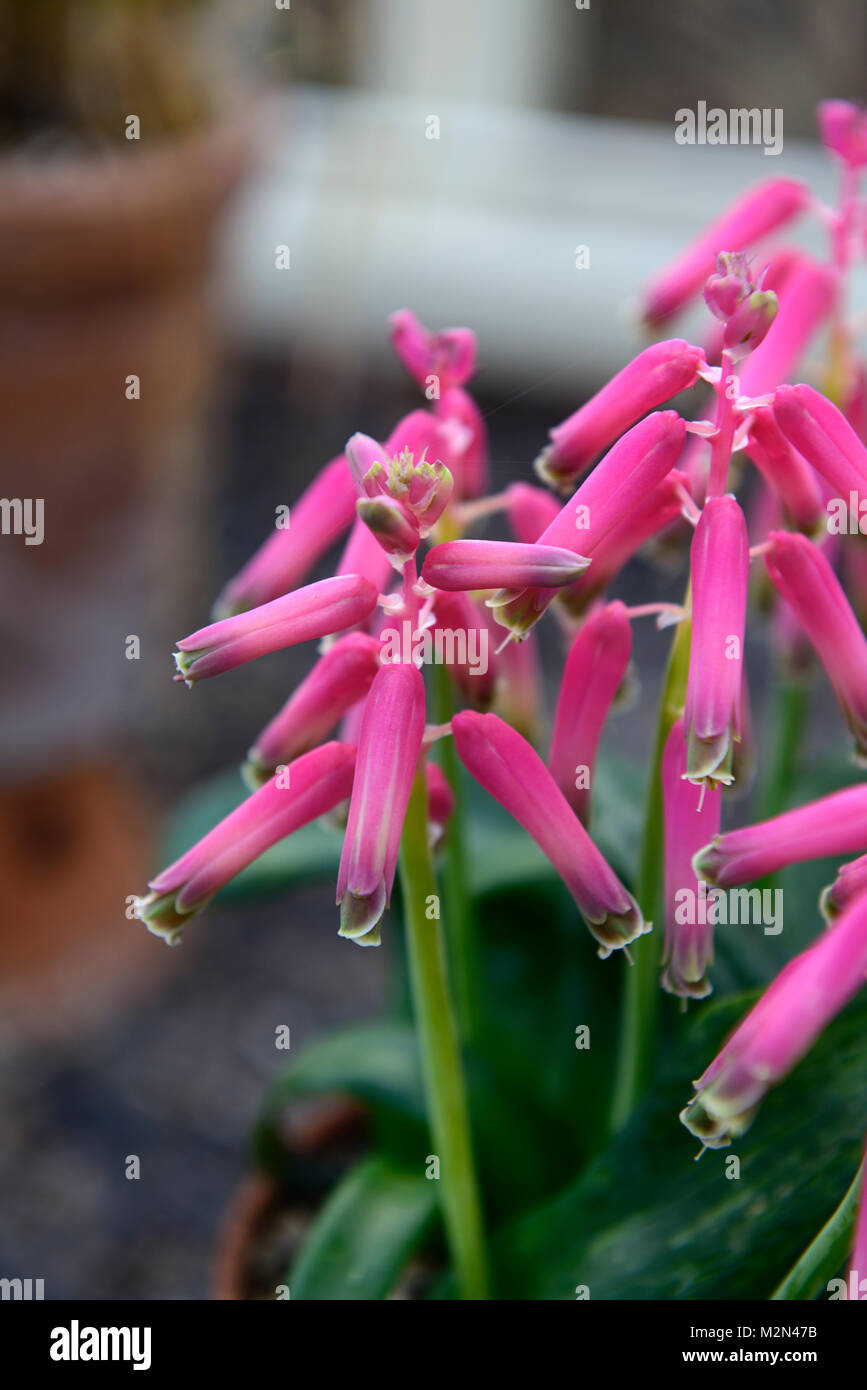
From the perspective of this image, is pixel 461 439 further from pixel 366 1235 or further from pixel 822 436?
pixel 366 1235

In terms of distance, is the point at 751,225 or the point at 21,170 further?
the point at 21,170

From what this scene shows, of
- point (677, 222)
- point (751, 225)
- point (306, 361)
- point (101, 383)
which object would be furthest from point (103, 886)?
point (677, 222)

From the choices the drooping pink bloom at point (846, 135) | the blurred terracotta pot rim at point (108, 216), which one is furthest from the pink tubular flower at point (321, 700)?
the blurred terracotta pot rim at point (108, 216)

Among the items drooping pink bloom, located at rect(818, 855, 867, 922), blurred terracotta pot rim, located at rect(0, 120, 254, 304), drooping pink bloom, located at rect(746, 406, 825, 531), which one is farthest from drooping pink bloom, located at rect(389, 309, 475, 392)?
blurred terracotta pot rim, located at rect(0, 120, 254, 304)

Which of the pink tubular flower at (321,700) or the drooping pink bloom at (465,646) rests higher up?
the drooping pink bloom at (465,646)

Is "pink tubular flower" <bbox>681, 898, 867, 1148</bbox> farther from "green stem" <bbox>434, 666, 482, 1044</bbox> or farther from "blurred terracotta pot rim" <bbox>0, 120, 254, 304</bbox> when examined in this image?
"blurred terracotta pot rim" <bbox>0, 120, 254, 304</bbox>

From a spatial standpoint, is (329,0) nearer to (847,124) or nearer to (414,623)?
(847,124)

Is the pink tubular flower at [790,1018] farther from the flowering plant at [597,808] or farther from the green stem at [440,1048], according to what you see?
the green stem at [440,1048]
